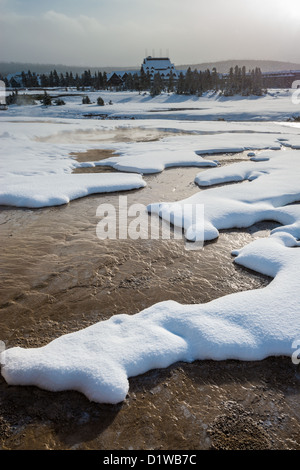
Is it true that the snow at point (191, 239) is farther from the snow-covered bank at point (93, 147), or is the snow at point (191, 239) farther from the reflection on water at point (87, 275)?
the reflection on water at point (87, 275)

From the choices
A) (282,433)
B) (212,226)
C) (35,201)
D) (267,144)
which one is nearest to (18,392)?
(282,433)

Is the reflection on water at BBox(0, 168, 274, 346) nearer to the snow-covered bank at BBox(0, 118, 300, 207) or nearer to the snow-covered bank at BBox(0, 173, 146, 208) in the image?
the snow-covered bank at BBox(0, 173, 146, 208)

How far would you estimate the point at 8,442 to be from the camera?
8.84 ft

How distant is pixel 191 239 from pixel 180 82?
182ft

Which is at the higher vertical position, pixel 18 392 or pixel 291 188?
pixel 291 188

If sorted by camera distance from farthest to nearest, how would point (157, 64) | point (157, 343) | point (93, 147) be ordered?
point (157, 64)
point (93, 147)
point (157, 343)

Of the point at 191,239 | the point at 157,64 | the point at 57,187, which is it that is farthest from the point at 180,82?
the point at 191,239

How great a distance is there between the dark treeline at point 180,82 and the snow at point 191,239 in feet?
142

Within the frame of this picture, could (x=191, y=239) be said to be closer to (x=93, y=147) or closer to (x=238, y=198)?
(x=238, y=198)

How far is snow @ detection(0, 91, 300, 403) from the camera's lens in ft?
10.8

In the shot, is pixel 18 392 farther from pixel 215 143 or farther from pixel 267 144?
pixel 267 144

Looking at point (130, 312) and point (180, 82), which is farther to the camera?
point (180, 82)

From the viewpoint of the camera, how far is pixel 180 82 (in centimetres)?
5444

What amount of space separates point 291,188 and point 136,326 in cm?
684
